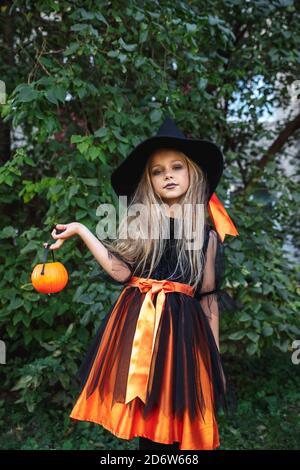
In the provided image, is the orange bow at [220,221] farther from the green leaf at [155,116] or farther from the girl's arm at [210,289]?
the green leaf at [155,116]

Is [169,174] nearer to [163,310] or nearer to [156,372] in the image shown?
[163,310]

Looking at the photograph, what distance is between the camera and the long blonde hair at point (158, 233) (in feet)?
6.23

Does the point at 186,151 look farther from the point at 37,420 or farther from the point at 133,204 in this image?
the point at 37,420

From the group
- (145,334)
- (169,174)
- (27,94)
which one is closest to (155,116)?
(27,94)

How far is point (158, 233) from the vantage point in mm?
1926

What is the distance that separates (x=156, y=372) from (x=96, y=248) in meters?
0.51

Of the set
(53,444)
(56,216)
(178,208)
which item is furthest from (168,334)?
(53,444)

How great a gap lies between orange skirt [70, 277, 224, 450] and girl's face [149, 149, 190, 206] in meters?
0.36

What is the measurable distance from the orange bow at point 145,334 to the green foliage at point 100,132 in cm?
58

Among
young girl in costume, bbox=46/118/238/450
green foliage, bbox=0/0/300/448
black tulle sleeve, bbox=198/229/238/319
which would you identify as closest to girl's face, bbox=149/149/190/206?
young girl in costume, bbox=46/118/238/450

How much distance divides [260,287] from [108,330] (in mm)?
1424

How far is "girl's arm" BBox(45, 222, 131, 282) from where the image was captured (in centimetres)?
176

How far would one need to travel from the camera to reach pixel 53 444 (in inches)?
124

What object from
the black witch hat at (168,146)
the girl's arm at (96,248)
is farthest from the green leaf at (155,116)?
the girl's arm at (96,248)
